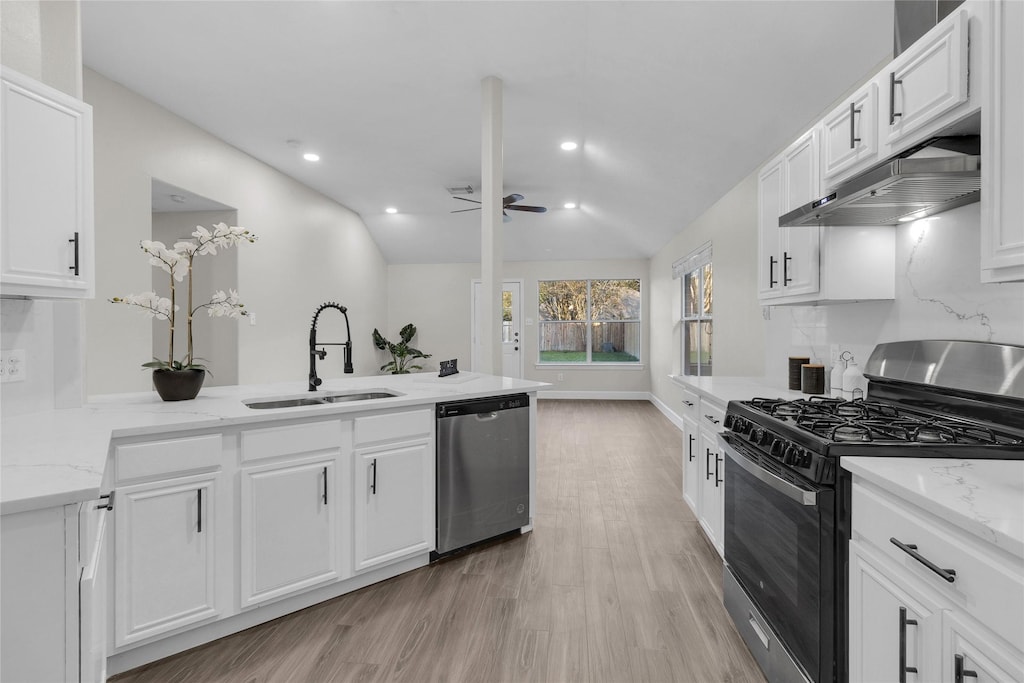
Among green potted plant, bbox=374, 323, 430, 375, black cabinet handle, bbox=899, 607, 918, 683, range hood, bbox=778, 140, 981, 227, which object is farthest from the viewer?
green potted plant, bbox=374, 323, 430, 375

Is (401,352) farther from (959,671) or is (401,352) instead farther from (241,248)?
(959,671)

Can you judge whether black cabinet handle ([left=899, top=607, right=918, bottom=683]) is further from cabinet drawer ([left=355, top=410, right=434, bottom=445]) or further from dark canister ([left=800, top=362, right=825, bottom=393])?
cabinet drawer ([left=355, top=410, right=434, bottom=445])

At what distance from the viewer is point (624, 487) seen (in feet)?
12.9

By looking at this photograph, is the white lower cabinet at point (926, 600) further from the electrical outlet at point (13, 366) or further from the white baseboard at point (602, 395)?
the white baseboard at point (602, 395)

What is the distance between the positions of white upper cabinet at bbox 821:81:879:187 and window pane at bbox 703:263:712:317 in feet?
11.2

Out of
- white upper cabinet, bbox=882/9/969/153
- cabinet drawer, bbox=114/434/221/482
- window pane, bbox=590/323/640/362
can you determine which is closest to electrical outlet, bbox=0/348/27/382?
cabinet drawer, bbox=114/434/221/482

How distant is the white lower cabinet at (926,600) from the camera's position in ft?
2.88

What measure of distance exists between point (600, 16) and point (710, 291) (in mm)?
3474

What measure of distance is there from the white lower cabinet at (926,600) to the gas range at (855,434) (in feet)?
0.39

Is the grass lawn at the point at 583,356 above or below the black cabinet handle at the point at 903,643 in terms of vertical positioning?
above

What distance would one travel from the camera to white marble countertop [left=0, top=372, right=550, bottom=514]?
1027 mm

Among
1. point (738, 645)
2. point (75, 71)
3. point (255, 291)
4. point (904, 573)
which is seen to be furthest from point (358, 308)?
point (904, 573)

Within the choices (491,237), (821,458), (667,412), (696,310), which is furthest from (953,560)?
(667,412)

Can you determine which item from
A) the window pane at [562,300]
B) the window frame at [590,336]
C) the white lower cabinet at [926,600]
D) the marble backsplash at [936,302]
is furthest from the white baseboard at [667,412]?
the white lower cabinet at [926,600]
